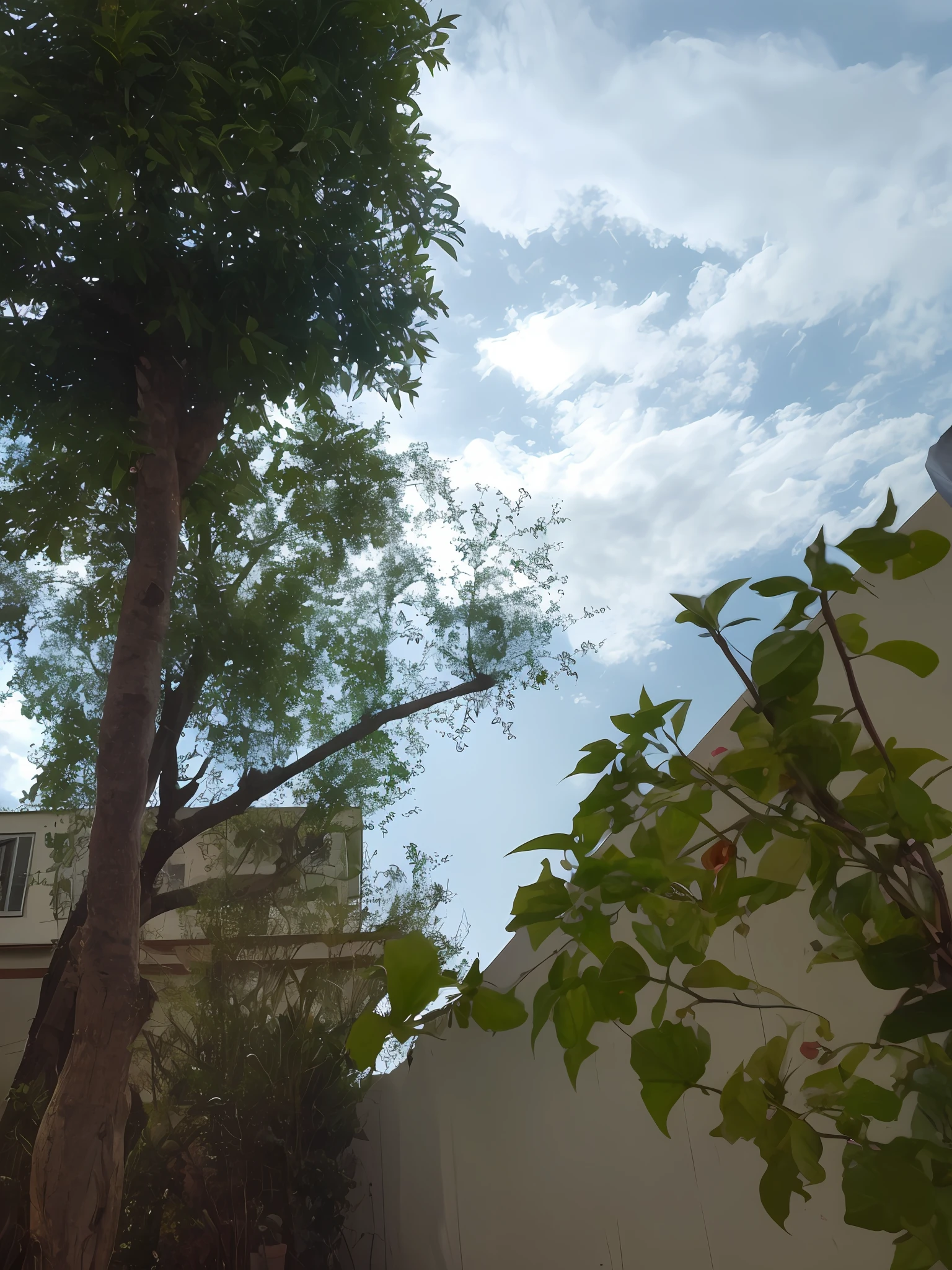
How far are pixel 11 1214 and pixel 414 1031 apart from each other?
457 centimetres

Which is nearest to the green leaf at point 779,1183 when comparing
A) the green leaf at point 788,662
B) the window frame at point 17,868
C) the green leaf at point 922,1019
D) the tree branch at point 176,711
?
the green leaf at point 922,1019

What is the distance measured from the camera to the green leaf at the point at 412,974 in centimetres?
31

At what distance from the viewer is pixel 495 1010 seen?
0.36m

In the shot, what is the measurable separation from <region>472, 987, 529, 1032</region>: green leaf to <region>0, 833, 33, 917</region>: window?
8.52 meters

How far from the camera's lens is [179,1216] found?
351 centimetres

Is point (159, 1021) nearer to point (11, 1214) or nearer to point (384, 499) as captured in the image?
point (11, 1214)

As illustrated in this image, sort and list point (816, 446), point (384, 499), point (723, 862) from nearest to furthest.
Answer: point (723, 862) → point (816, 446) → point (384, 499)

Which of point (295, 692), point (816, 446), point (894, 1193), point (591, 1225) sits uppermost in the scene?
point (295, 692)

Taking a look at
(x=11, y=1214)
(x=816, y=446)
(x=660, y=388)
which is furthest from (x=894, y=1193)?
(x=11, y=1214)

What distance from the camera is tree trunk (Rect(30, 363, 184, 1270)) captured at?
240 cm

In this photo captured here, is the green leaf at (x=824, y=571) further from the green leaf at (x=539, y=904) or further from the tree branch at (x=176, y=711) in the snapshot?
the tree branch at (x=176, y=711)

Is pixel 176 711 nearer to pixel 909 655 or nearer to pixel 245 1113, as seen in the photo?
pixel 245 1113

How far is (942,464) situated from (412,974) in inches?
21.4

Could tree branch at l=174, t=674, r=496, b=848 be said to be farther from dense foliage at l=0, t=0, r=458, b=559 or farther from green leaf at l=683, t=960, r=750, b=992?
green leaf at l=683, t=960, r=750, b=992
